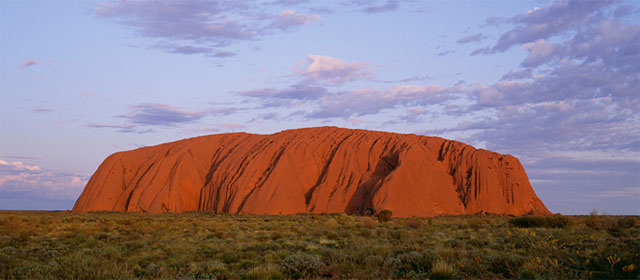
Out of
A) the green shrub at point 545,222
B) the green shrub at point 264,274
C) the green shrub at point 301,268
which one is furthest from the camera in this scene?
the green shrub at point 545,222

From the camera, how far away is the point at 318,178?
51312 millimetres

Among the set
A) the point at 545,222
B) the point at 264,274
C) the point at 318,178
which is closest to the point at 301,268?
the point at 264,274

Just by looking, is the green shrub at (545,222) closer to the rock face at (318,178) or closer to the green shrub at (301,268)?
the rock face at (318,178)

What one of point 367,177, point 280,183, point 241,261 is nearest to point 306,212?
point 280,183

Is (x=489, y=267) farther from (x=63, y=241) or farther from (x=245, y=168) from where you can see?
(x=245, y=168)

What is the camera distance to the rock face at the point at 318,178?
4684 centimetres

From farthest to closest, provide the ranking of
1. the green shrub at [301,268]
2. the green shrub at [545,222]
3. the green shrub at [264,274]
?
the green shrub at [545,222], the green shrub at [301,268], the green shrub at [264,274]

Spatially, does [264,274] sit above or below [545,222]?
below

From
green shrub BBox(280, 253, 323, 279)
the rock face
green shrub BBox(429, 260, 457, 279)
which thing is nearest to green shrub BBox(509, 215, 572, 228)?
the rock face

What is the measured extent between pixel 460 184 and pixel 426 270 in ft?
139

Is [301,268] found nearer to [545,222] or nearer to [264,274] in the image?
[264,274]

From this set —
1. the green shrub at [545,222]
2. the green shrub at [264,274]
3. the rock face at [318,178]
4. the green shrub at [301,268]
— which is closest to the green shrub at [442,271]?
the green shrub at [301,268]

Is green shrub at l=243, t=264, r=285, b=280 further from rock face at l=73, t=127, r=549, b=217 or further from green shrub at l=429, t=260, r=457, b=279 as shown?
rock face at l=73, t=127, r=549, b=217

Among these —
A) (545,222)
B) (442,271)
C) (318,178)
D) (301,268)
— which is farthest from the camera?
(318,178)
